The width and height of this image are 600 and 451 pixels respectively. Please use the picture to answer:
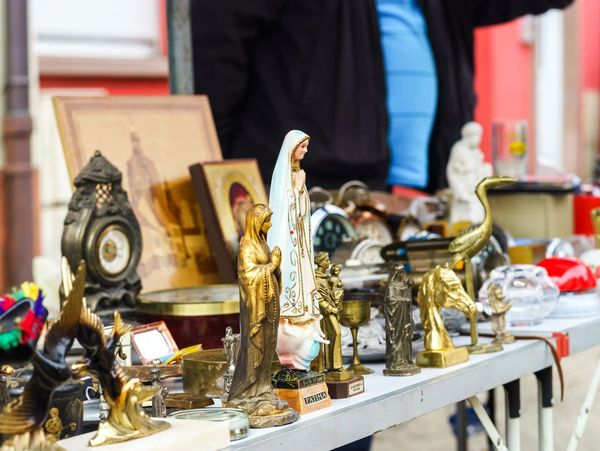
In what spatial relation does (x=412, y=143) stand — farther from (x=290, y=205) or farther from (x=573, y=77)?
(x=573, y=77)

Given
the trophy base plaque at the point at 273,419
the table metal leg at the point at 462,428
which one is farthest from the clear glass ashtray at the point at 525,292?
the table metal leg at the point at 462,428

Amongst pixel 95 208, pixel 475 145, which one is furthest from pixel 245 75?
pixel 95 208

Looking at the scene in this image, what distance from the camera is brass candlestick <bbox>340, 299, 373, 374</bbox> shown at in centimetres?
152

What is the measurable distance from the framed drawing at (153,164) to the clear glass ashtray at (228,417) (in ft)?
2.16

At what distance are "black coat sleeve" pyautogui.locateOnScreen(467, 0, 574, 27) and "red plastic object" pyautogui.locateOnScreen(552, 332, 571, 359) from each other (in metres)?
1.53

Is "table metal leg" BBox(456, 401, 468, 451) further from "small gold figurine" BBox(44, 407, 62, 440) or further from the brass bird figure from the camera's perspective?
"small gold figurine" BBox(44, 407, 62, 440)

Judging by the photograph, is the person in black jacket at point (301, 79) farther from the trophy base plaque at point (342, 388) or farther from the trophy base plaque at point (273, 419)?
the trophy base plaque at point (273, 419)

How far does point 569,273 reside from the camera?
82.0 inches

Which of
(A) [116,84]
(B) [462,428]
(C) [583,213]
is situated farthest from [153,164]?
(A) [116,84]

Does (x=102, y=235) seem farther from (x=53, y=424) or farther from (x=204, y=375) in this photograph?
(x=53, y=424)

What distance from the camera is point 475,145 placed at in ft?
8.39

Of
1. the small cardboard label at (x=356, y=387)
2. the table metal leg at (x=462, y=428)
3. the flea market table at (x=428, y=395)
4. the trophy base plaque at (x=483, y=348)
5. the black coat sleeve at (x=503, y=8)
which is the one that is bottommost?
the table metal leg at (x=462, y=428)

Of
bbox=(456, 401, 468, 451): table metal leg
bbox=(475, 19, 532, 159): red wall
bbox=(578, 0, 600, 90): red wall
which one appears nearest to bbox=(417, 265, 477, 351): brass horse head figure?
bbox=(456, 401, 468, 451): table metal leg

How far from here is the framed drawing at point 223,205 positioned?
194cm
